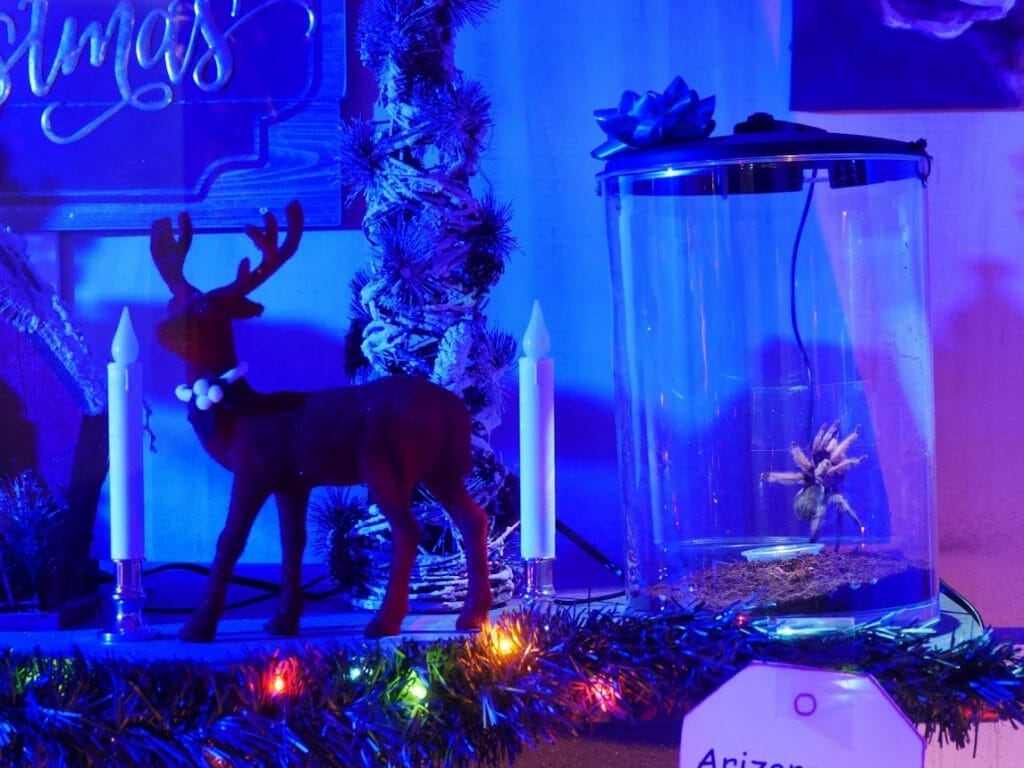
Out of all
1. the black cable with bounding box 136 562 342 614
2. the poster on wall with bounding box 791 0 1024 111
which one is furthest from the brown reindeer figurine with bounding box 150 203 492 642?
the poster on wall with bounding box 791 0 1024 111

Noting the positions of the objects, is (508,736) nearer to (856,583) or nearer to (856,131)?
(856,583)

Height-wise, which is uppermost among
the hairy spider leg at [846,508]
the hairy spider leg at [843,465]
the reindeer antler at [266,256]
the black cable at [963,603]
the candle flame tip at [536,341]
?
the reindeer antler at [266,256]

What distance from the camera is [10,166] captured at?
979mm

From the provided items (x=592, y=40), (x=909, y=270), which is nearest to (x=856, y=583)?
(x=909, y=270)

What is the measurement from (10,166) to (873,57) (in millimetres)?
790

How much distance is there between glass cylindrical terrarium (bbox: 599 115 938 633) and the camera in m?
0.83

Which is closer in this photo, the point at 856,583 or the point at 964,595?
the point at 856,583

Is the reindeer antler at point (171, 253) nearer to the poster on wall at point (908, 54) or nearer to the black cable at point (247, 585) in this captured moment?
the black cable at point (247, 585)

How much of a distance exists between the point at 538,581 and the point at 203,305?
31cm

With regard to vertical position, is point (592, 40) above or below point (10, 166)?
above

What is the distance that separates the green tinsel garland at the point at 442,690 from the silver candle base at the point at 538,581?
2.5 inches

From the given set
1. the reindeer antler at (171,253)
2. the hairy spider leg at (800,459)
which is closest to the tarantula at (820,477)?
the hairy spider leg at (800,459)

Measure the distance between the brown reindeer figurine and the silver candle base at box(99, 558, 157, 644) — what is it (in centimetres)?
5

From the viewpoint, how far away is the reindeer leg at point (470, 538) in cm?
75
